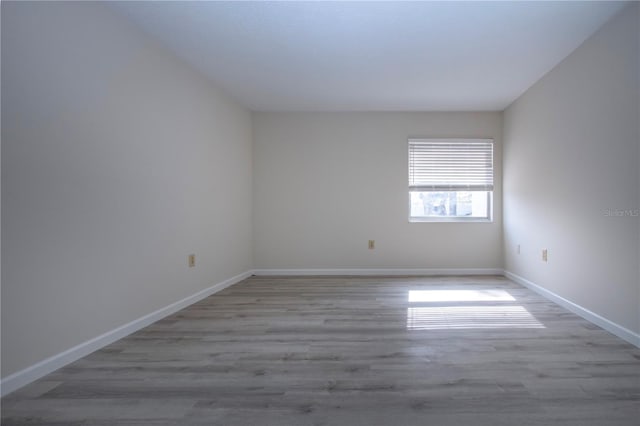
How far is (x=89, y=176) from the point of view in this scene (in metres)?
1.94

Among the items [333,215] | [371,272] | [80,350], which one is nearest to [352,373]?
[80,350]

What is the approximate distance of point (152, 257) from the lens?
8.23 feet

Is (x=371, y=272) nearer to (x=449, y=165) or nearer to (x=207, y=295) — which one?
(x=449, y=165)

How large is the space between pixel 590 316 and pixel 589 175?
117 centimetres

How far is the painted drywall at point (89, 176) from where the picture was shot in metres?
1.56

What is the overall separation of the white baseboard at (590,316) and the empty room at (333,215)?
0.02 m

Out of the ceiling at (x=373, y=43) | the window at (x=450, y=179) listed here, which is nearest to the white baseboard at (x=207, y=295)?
the window at (x=450, y=179)

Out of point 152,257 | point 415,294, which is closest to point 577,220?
point 415,294

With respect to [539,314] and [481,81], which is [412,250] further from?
[481,81]

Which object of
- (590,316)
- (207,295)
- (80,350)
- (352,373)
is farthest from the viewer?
(207,295)

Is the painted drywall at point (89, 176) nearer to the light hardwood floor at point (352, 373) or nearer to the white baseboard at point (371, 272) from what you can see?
the light hardwood floor at point (352, 373)

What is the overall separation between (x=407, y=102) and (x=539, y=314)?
2.82 metres

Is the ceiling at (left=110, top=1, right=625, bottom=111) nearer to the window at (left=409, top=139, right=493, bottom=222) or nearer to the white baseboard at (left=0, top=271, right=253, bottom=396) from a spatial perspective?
the window at (left=409, top=139, right=493, bottom=222)

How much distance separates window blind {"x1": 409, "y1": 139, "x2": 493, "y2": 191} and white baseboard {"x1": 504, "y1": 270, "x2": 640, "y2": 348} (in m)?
1.52
